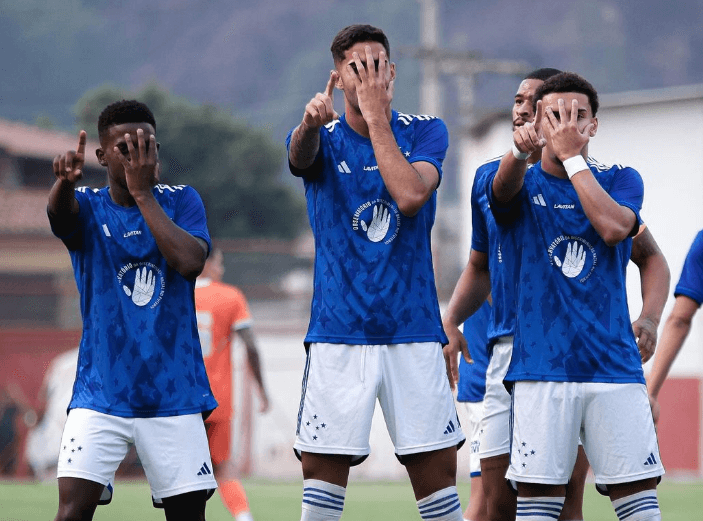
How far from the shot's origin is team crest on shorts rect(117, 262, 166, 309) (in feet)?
16.6

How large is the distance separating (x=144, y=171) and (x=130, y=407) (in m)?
0.97

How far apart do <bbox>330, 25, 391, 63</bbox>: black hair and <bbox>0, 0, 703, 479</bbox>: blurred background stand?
1182cm

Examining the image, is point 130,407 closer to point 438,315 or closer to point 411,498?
point 438,315

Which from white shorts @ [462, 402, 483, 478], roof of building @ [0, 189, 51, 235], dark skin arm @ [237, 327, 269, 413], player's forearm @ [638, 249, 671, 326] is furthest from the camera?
roof of building @ [0, 189, 51, 235]

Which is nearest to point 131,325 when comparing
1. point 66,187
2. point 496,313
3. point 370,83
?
point 66,187

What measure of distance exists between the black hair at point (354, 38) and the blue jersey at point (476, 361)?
207 cm

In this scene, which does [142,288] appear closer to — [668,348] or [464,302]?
[464,302]

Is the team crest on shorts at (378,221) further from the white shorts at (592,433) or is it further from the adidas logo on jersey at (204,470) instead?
the adidas logo on jersey at (204,470)

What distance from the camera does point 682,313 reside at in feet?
19.3

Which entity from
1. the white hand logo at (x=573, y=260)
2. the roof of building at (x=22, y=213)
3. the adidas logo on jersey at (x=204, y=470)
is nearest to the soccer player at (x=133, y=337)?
the adidas logo on jersey at (x=204, y=470)

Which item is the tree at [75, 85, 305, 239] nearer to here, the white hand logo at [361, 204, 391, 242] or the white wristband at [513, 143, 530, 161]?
the white hand logo at [361, 204, 391, 242]

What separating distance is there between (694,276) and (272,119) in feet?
416

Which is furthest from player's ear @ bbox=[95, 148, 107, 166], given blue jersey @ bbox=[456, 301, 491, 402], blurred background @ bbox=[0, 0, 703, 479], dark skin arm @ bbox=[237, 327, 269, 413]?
blurred background @ bbox=[0, 0, 703, 479]

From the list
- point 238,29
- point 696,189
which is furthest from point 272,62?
point 696,189
